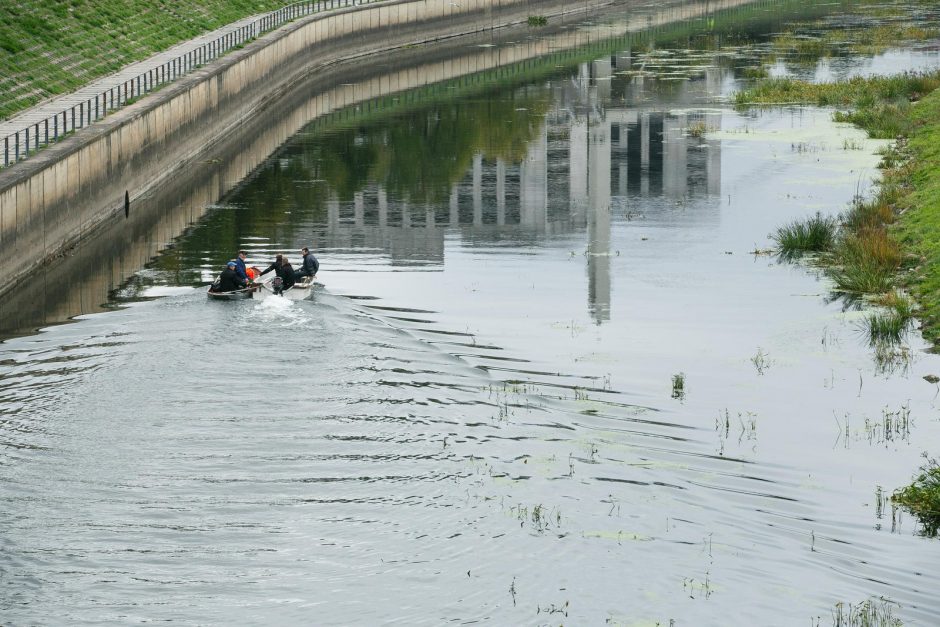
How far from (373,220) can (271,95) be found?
31103 mm

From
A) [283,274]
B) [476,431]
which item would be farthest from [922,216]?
[476,431]

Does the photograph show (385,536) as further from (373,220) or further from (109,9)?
(109,9)

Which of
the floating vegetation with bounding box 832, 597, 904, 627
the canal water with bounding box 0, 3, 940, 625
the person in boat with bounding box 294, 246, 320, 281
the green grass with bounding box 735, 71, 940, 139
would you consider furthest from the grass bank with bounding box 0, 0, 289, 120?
the floating vegetation with bounding box 832, 597, 904, 627

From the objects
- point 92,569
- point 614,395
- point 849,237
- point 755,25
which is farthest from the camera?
point 755,25

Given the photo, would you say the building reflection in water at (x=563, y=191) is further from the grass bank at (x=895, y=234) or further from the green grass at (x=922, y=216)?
the green grass at (x=922, y=216)

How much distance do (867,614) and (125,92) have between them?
43756 millimetres

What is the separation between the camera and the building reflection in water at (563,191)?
50.8 m

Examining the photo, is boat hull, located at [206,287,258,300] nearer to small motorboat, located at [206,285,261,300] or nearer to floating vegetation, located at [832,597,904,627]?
small motorboat, located at [206,285,261,300]

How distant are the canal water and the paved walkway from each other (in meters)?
7.04

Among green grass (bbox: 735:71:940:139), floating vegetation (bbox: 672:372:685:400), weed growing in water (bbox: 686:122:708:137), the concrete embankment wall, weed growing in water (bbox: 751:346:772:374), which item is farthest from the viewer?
weed growing in water (bbox: 686:122:708:137)

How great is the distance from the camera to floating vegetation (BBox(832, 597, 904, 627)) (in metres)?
22.4

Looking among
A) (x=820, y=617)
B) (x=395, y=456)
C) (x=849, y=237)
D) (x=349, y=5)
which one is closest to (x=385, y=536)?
(x=395, y=456)

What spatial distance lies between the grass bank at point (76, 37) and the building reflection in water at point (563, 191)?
12.7m

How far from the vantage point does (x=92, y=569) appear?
24.2m
